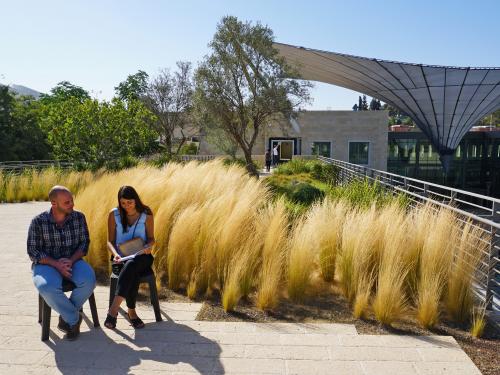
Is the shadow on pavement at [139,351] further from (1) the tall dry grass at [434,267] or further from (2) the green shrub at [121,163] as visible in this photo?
(2) the green shrub at [121,163]

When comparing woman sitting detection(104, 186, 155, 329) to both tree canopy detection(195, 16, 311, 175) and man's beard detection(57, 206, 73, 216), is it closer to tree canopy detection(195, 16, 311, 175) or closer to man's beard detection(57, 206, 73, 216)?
man's beard detection(57, 206, 73, 216)

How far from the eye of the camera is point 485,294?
3750 mm

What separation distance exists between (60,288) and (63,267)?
0.17 m

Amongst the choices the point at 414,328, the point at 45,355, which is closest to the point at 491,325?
the point at 414,328

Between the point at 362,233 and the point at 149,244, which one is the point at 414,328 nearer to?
the point at 362,233

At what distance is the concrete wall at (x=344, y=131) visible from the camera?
34000 mm

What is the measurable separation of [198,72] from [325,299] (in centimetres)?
1450

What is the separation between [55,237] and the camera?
130 inches

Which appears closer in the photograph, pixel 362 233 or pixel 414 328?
pixel 414 328

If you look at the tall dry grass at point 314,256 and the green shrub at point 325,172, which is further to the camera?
the green shrub at point 325,172

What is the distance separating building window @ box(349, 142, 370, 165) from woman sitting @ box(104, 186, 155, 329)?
32.3 metres

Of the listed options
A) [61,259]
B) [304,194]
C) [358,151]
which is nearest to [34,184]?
[304,194]

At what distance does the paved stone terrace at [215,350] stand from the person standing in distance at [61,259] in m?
0.26

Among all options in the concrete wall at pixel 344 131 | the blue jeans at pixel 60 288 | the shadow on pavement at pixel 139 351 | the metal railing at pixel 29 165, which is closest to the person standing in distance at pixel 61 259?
the blue jeans at pixel 60 288
